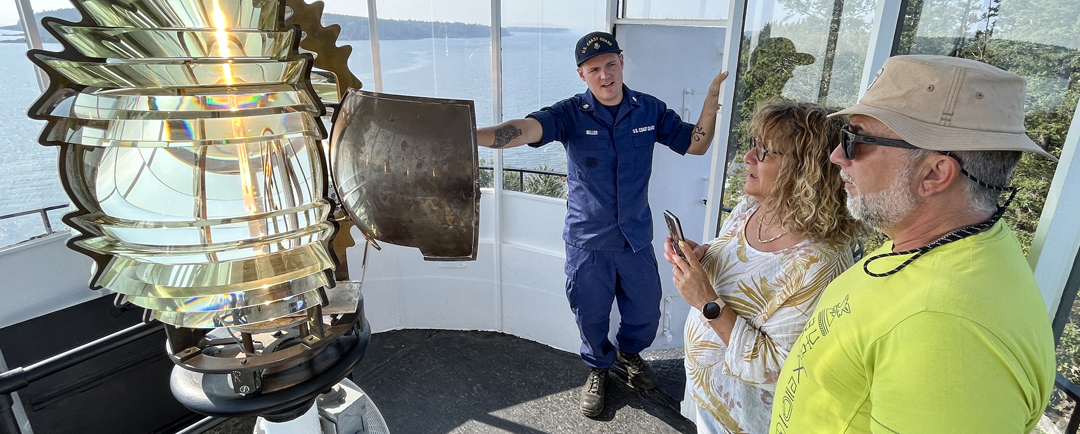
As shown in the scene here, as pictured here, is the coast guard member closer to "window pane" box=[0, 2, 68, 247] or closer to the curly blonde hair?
the curly blonde hair

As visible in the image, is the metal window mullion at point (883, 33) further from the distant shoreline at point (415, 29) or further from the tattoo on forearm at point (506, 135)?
the distant shoreline at point (415, 29)

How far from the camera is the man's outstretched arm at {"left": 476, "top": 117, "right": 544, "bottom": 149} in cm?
225

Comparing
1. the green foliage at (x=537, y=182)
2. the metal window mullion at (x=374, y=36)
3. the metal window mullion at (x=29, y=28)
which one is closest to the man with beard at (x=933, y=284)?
the green foliage at (x=537, y=182)

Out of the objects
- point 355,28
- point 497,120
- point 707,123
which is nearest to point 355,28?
point 355,28

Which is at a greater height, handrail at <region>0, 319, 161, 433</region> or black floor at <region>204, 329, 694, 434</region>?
handrail at <region>0, 319, 161, 433</region>

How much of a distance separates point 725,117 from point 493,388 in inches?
73.0

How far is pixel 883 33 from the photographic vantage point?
1.87 m

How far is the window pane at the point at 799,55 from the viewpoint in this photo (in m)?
2.00

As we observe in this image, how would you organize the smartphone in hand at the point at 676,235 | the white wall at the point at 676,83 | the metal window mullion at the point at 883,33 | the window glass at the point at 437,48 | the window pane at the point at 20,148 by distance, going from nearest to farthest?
the smartphone in hand at the point at 676,235, the metal window mullion at the point at 883,33, the window pane at the point at 20,148, the white wall at the point at 676,83, the window glass at the point at 437,48

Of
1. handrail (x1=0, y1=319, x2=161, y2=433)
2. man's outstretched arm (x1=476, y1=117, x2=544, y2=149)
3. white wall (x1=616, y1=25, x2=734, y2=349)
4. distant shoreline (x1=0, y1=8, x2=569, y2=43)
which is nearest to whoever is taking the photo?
handrail (x1=0, y1=319, x2=161, y2=433)

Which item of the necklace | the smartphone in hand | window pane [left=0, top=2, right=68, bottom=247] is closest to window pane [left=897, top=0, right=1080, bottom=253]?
the necklace

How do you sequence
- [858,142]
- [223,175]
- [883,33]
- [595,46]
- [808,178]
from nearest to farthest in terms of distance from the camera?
[223,175], [858,142], [808,178], [883,33], [595,46]

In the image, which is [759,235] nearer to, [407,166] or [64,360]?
[407,166]

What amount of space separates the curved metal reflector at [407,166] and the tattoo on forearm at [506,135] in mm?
1728
